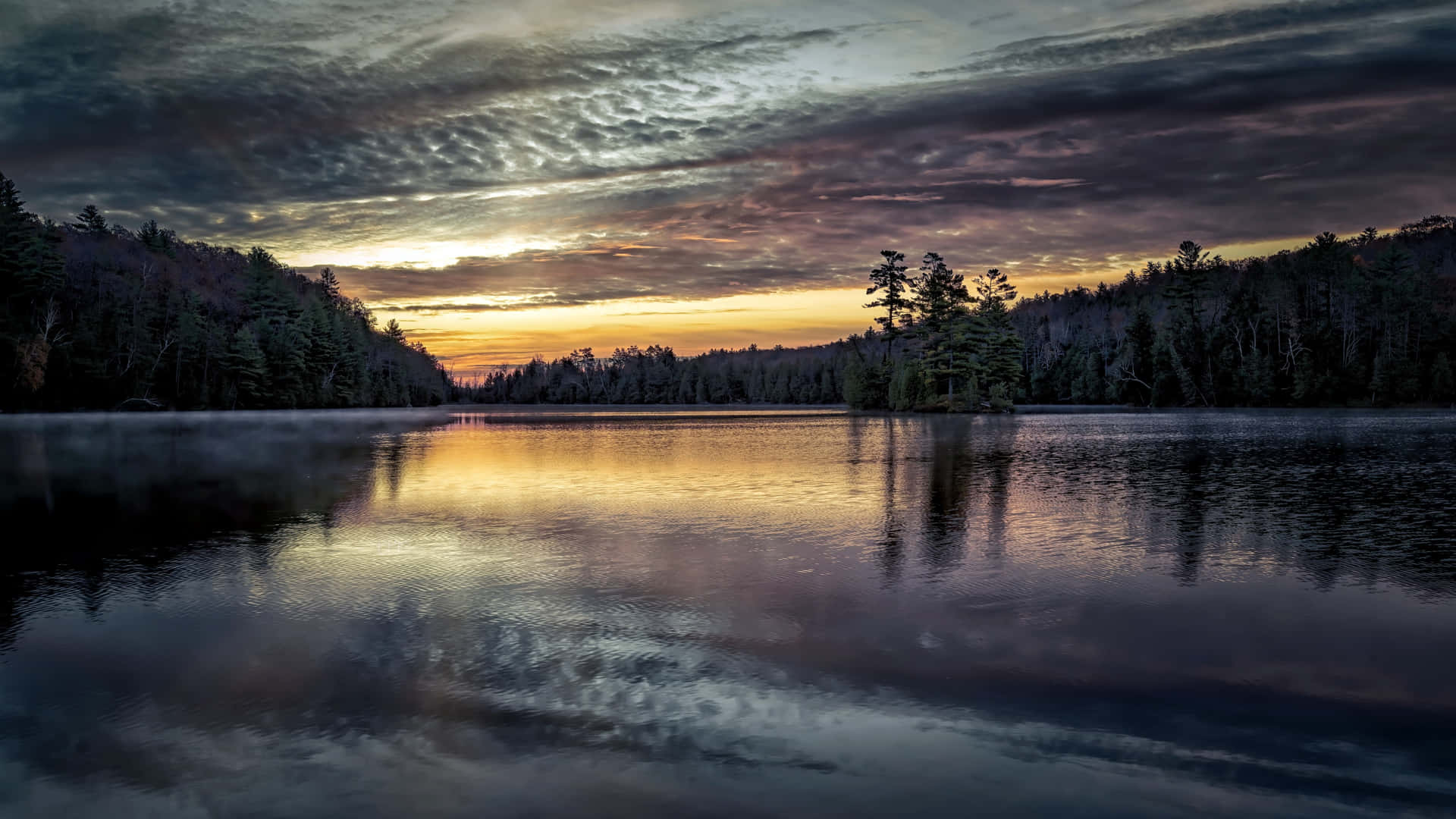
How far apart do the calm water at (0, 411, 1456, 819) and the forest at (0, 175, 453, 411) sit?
76.9 metres

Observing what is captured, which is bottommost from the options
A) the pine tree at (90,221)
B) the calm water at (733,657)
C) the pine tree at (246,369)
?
the calm water at (733,657)

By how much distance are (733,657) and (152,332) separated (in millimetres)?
109647

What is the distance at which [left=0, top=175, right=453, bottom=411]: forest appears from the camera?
78.2 m

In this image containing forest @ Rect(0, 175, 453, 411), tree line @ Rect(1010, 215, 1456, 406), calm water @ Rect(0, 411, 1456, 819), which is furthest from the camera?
tree line @ Rect(1010, 215, 1456, 406)

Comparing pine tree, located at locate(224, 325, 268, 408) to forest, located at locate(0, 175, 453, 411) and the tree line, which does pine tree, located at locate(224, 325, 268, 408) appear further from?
the tree line

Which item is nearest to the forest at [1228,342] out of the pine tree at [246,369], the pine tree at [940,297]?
the pine tree at [940,297]

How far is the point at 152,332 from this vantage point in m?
94.9

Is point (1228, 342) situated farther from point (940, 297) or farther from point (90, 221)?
point (90, 221)

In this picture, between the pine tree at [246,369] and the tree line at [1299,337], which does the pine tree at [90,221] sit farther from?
the tree line at [1299,337]

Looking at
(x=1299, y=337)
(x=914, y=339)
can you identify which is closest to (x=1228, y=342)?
Answer: (x=1299, y=337)

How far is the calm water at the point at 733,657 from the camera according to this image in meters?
5.21

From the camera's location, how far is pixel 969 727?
5.96 meters

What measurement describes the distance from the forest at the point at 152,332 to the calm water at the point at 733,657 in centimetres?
7688

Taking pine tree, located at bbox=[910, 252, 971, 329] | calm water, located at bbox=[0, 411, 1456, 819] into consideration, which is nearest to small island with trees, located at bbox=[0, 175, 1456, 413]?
pine tree, located at bbox=[910, 252, 971, 329]
